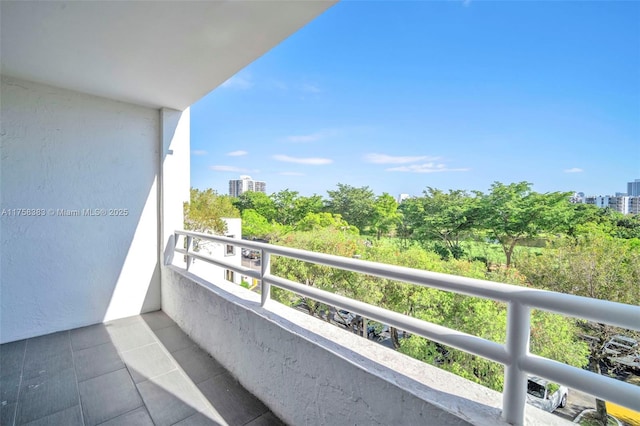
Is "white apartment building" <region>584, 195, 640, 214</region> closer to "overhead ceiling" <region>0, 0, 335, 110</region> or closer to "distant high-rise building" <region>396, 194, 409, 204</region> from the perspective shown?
"distant high-rise building" <region>396, 194, 409, 204</region>

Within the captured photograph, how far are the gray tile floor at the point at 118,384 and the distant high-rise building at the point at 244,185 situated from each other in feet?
114

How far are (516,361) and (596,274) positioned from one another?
44.7 feet

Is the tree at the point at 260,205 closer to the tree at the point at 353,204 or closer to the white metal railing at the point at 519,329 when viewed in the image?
the tree at the point at 353,204

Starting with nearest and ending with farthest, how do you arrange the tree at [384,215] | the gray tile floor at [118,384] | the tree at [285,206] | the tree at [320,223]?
the gray tile floor at [118,384], the tree at [320,223], the tree at [384,215], the tree at [285,206]

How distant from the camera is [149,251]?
339 centimetres

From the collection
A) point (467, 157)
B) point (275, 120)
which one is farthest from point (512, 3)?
point (275, 120)

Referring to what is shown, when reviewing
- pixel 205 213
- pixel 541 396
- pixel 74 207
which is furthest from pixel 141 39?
pixel 205 213

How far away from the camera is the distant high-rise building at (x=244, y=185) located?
3700 centimetres

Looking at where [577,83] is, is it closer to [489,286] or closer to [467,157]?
[467,157]

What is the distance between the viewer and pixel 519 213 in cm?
2034

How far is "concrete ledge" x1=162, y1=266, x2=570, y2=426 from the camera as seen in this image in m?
1.02

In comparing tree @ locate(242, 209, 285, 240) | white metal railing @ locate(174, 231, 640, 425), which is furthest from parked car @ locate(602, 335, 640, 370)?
tree @ locate(242, 209, 285, 240)

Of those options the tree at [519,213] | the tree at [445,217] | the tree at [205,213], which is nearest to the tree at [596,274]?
the tree at [519,213]

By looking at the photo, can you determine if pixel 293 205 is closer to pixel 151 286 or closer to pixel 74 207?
pixel 151 286
